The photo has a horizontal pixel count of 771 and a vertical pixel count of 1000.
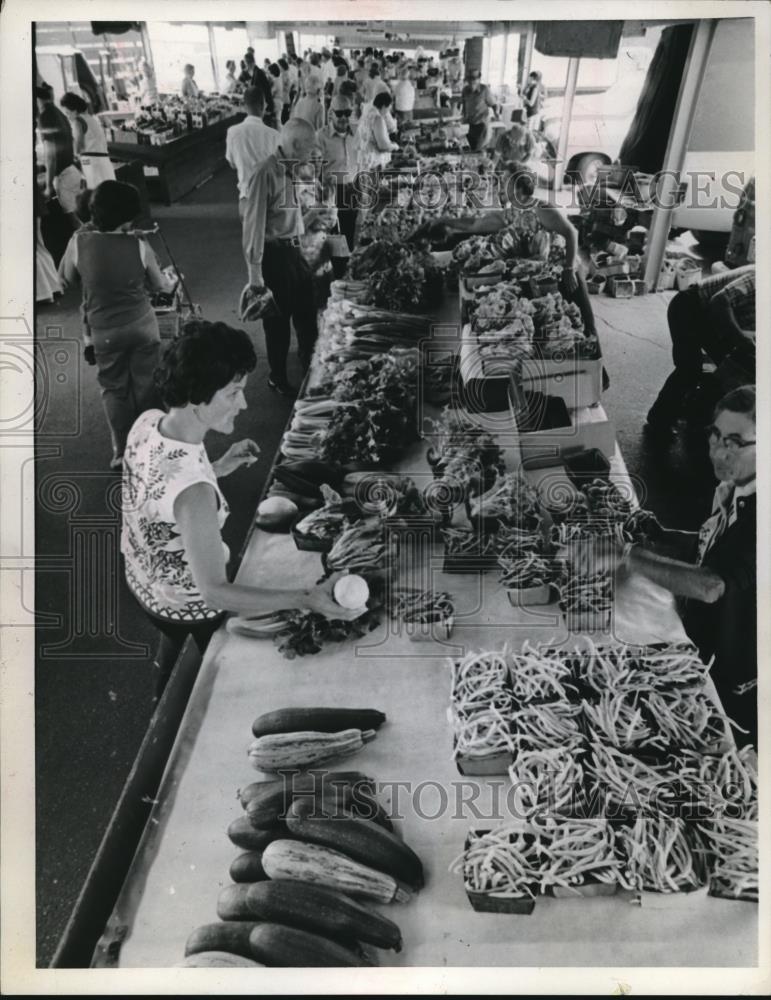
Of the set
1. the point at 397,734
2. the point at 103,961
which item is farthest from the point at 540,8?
the point at 103,961

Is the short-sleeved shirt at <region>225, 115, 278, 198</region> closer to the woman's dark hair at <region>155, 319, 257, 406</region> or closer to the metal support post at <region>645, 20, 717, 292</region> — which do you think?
the woman's dark hair at <region>155, 319, 257, 406</region>

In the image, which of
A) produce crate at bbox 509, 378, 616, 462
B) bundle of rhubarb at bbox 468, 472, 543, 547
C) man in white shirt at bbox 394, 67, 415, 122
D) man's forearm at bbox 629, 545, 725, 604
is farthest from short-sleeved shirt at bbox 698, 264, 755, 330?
man in white shirt at bbox 394, 67, 415, 122

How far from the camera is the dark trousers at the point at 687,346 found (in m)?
2.55

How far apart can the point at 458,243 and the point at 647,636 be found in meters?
3.59

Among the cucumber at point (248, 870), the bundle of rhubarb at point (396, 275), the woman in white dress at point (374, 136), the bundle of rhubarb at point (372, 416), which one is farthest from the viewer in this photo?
the bundle of rhubarb at point (396, 275)

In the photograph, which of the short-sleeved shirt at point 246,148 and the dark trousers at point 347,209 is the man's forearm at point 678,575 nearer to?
the short-sleeved shirt at point 246,148

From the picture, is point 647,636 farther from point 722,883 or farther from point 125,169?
point 125,169

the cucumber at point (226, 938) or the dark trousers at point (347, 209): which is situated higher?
the dark trousers at point (347, 209)

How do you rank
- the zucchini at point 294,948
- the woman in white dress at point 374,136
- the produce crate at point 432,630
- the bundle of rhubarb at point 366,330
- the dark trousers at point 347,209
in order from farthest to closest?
the bundle of rhubarb at point 366,330, the dark trousers at point 347,209, the woman in white dress at point 374,136, the produce crate at point 432,630, the zucchini at point 294,948

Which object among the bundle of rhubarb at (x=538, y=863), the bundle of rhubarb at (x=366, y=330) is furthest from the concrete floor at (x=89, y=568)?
the bundle of rhubarb at (x=538, y=863)

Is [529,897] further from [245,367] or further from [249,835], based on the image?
[245,367]

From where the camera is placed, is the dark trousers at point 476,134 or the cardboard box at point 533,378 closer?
the cardboard box at point 533,378

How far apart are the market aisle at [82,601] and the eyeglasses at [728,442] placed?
182cm

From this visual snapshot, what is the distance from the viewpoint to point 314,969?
178cm
